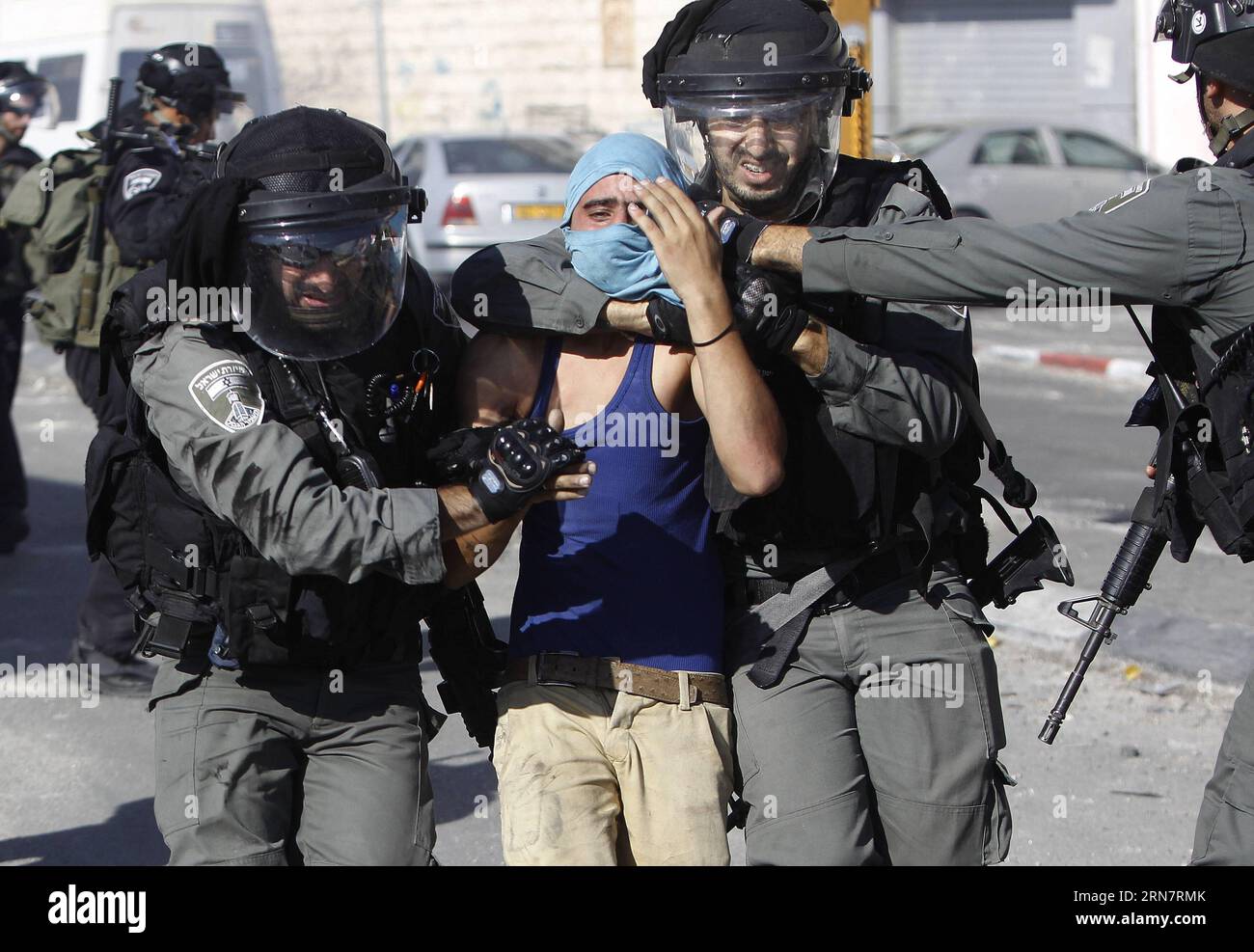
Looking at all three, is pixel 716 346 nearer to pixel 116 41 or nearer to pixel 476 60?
pixel 116 41

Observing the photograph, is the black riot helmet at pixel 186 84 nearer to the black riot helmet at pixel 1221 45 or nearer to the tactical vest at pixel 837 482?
the tactical vest at pixel 837 482

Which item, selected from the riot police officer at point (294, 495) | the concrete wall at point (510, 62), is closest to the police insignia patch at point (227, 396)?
the riot police officer at point (294, 495)

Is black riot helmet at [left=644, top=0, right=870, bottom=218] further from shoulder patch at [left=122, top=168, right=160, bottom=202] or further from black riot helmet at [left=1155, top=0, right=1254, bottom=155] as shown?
shoulder patch at [left=122, top=168, right=160, bottom=202]

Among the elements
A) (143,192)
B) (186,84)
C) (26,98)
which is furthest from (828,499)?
(26,98)

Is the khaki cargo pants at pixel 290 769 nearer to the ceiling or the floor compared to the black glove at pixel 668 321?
nearer to the floor

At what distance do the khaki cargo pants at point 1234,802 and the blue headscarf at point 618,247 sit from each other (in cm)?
134

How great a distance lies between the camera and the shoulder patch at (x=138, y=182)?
5875 mm

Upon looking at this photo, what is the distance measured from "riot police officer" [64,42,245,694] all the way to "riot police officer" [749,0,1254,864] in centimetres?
307

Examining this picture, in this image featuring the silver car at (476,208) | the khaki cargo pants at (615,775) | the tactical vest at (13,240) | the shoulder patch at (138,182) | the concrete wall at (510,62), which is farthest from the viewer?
the concrete wall at (510,62)

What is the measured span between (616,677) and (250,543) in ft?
2.40

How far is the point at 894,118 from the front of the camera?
22.8 metres

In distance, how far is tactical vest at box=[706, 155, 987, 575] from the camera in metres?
2.93

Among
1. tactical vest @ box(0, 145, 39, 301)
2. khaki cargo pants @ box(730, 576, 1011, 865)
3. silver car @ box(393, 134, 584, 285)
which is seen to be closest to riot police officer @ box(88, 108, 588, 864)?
khaki cargo pants @ box(730, 576, 1011, 865)

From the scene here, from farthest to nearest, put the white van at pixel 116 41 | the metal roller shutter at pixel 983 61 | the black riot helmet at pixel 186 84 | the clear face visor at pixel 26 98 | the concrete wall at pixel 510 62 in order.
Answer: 1. the metal roller shutter at pixel 983 61
2. the concrete wall at pixel 510 62
3. the white van at pixel 116 41
4. the clear face visor at pixel 26 98
5. the black riot helmet at pixel 186 84
